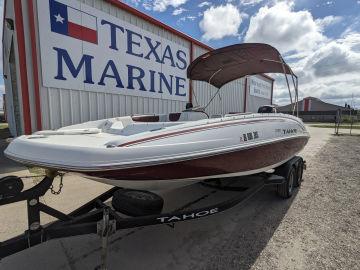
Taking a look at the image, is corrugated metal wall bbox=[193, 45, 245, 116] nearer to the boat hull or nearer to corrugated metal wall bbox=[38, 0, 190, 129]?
corrugated metal wall bbox=[38, 0, 190, 129]

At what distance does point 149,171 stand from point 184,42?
7080mm

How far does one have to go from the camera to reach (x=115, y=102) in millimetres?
6273

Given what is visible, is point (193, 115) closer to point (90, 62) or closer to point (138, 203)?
point (138, 203)

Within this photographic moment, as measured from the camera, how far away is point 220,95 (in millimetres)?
8641

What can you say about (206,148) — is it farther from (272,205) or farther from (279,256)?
(272,205)

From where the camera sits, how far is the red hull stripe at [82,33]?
5316 mm

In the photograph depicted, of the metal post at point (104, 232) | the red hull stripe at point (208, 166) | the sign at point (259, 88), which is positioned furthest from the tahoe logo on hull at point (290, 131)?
the sign at point (259, 88)

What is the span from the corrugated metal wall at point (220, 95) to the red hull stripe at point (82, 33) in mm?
3728

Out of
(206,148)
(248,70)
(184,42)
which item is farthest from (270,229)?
(184,42)

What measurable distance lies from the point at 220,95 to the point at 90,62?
15.1 ft

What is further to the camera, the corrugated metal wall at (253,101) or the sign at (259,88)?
the sign at (259,88)

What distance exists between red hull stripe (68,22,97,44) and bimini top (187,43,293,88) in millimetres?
2735

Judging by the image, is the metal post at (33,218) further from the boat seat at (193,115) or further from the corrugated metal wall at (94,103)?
the corrugated metal wall at (94,103)

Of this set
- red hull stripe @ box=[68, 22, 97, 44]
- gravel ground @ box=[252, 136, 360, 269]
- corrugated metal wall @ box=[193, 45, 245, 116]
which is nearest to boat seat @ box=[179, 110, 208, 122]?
gravel ground @ box=[252, 136, 360, 269]
